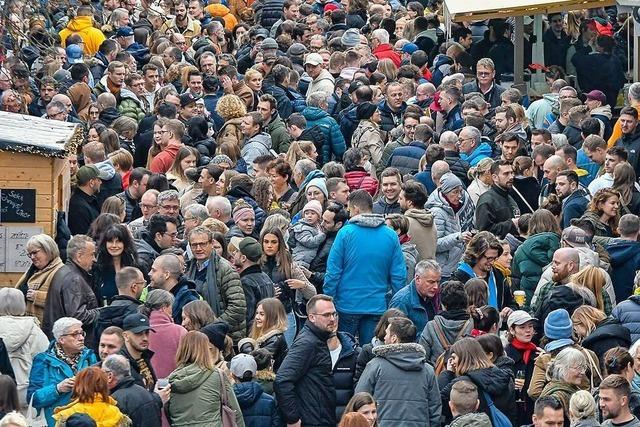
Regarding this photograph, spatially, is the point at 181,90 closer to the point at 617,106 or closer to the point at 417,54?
the point at 417,54

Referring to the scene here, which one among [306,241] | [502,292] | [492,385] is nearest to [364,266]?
[306,241]

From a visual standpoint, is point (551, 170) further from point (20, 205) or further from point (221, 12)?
point (221, 12)

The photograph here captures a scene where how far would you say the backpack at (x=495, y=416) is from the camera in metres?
13.3

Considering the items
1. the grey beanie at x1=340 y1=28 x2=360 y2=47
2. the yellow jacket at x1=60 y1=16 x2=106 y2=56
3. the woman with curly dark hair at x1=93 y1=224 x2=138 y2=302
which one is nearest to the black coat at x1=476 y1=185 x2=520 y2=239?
the woman with curly dark hair at x1=93 y1=224 x2=138 y2=302

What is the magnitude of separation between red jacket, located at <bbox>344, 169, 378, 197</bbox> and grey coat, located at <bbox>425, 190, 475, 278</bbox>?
153cm

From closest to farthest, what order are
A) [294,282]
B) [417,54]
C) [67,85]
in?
[294,282] → [67,85] → [417,54]

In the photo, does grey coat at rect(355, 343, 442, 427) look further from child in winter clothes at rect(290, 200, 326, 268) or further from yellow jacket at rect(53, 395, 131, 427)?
child in winter clothes at rect(290, 200, 326, 268)

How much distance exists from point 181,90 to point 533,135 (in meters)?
5.21

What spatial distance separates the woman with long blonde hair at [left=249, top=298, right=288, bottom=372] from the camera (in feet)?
47.0

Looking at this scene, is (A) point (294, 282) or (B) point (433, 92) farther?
(B) point (433, 92)

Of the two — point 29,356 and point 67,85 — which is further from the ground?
point 67,85

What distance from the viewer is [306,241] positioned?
16.7 meters

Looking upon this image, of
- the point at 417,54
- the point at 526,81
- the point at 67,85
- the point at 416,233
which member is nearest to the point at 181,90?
the point at 67,85

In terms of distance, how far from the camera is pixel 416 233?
16.9m
